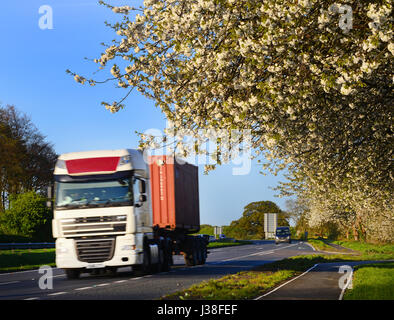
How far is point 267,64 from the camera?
1027cm

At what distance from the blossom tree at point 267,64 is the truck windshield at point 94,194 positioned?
4.43 m

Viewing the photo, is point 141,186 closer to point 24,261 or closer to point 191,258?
point 191,258

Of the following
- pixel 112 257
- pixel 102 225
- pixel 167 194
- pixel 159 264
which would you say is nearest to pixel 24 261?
pixel 167 194

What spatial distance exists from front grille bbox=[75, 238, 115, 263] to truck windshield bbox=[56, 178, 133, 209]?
1038 millimetres

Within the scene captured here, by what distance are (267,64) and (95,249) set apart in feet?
28.2

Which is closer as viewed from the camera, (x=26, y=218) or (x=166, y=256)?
(x=166, y=256)

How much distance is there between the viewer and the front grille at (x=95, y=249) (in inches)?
645

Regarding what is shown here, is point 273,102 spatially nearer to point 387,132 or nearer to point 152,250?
point 387,132

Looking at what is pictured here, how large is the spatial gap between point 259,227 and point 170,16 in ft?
357

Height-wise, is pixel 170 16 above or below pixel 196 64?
above

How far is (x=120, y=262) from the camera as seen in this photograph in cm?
1642

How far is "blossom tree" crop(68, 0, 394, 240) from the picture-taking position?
9352 mm
